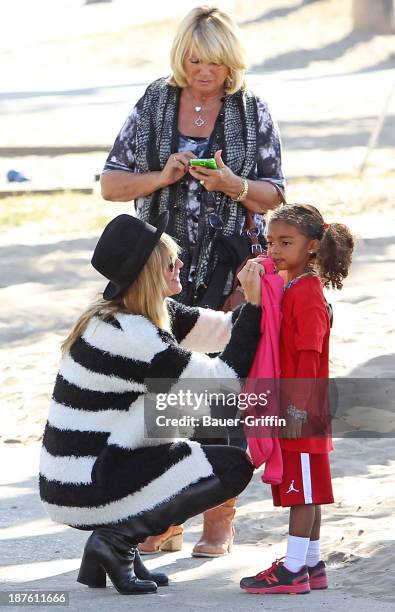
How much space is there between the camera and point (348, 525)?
4.79 metres

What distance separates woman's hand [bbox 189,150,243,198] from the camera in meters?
4.44

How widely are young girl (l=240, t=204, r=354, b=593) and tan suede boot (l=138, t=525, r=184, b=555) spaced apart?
0.62 meters

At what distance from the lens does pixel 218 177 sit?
4.45 metres

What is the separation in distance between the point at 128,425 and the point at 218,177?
0.96 meters

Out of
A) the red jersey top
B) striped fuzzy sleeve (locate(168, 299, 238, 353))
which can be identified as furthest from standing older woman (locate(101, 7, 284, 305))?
the red jersey top

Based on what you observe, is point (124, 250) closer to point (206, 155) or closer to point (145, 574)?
point (206, 155)

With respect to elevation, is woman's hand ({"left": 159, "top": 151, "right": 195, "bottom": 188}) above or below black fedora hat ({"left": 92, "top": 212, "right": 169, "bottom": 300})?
above

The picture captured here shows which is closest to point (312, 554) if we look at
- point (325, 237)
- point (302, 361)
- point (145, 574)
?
point (145, 574)

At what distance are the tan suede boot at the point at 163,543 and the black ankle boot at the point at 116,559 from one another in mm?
557

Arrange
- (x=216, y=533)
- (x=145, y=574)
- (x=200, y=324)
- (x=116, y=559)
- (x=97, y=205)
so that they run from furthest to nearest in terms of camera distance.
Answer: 1. (x=97, y=205)
2. (x=216, y=533)
3. (x=200, y=324)
4. (x=145, y=574)
5. (x=116, y=559)

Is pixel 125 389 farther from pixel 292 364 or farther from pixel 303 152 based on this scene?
pixel 303 152

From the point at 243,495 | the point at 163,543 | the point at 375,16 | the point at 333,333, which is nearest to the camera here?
the point at 163,543

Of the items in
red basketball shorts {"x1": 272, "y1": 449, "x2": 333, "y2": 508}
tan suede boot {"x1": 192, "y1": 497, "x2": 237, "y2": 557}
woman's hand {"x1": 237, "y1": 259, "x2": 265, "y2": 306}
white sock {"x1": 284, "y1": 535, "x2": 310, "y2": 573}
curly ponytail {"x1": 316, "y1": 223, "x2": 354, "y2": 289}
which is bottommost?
tan suede boot {"x1": 192, "y1": 497, "x2": 237, "y2": 557}

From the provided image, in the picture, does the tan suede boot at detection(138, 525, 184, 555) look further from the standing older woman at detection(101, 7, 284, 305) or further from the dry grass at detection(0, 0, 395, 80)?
the dry grass at detection(0, 0, 395, 80)
